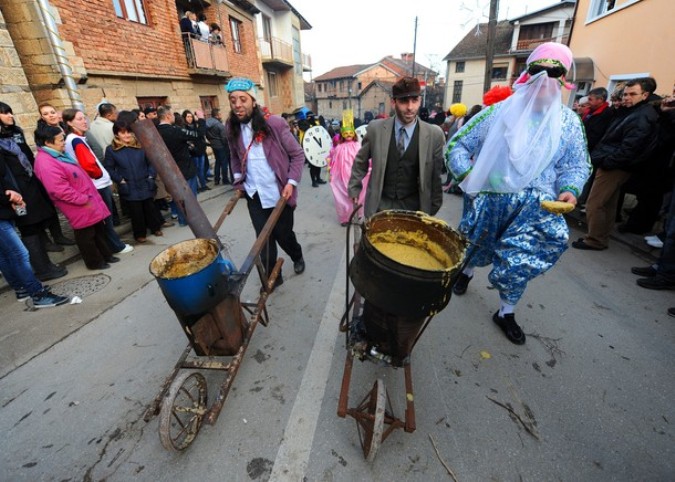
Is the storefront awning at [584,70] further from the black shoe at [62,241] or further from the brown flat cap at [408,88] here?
the black shoe at [62,241]

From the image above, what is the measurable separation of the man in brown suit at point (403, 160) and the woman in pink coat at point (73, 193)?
3303 mm

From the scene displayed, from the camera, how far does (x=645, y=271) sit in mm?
3604

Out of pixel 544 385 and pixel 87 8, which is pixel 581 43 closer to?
pixel 544 385

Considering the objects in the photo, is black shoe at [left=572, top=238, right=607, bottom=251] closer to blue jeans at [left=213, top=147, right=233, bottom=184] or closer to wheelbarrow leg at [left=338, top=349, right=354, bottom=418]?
wheelbarrow leg at [left=338, top=349, right=354, bottom=418]

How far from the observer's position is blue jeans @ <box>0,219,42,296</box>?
3012 mm

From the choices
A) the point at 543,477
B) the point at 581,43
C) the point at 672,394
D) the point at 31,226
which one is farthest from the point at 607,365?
the point at 581,43

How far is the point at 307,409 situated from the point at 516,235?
2024 mm

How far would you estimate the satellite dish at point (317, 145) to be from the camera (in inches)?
275

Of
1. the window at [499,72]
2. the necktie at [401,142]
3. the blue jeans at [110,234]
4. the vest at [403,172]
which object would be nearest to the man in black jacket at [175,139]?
the blue jeans at [110,234]

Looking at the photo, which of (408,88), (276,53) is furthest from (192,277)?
(276,53)

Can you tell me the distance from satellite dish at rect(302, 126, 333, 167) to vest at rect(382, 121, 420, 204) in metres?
4.50

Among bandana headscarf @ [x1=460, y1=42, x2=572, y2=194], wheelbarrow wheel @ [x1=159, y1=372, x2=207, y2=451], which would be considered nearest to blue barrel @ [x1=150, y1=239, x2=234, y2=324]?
wheelbarrow wheel @ [x1=159, y1=372, x2=207, y2=451]

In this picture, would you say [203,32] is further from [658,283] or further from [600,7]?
[600,7]

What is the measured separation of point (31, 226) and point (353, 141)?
4485 millimetres
